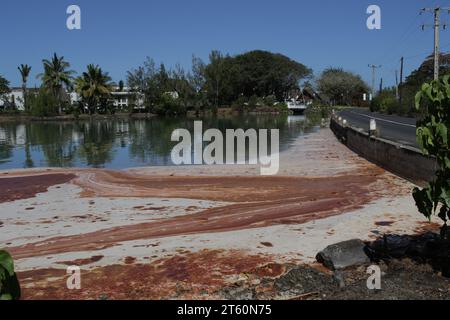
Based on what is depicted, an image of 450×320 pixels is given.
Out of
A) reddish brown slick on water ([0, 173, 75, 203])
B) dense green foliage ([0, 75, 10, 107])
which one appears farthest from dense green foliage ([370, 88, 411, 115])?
dense green foliage ([0, 75, 10, 107])

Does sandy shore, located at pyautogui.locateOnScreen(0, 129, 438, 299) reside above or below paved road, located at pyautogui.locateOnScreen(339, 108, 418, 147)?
below

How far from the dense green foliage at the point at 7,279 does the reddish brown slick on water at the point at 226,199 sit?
3871mm

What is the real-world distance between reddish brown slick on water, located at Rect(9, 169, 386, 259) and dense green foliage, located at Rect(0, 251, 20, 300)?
3871 mm

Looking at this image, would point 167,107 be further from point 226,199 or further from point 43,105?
point 226,199

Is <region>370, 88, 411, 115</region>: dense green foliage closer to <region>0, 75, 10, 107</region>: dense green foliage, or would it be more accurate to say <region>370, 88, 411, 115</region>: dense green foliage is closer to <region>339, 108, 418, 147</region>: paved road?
<region>339, 108, 418, 147</region>: paved road

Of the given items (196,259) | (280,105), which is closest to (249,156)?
(196,259)

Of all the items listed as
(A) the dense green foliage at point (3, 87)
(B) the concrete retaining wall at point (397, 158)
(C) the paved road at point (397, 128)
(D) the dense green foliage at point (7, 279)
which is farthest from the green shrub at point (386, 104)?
(A) the dense green foliage at point (3, 87)

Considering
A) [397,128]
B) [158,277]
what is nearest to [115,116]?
[397,128]

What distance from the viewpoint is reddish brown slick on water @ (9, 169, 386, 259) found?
339 inches

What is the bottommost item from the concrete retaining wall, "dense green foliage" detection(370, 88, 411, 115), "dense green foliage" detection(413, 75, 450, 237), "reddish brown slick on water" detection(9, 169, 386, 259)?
"reddish brown slick on water" detection(9, 169, 386, 259)

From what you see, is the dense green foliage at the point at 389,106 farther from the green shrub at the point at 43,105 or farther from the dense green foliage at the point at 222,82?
the green shrub at the point at 43,105

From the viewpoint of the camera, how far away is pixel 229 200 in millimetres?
12039

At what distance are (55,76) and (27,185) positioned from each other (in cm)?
8370

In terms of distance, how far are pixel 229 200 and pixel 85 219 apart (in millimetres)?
3479
